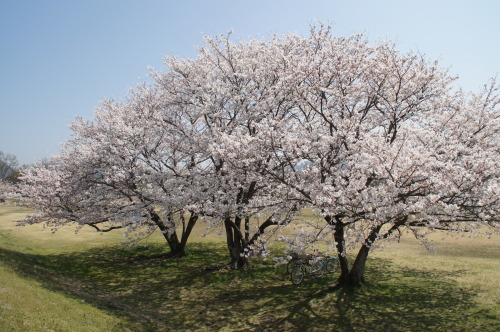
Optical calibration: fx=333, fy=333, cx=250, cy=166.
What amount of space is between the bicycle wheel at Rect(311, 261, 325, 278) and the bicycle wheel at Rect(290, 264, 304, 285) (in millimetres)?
961

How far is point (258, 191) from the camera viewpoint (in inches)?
746

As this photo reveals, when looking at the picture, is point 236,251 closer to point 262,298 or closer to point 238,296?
point 238,296

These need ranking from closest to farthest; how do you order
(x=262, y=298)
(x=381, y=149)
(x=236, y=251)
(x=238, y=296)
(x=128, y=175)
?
(x=381, y=149) < (x=262, y=298) < (x=238, y=296) < (x=128, y=175) < (x=236, y=251)

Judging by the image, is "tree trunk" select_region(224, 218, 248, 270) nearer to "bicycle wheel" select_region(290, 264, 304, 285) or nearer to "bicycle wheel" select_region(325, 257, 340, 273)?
"bicycle wheel" select_region(290, 264, 304, 285)

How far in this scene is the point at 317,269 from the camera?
17.2 m

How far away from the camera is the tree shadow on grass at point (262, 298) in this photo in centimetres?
1197

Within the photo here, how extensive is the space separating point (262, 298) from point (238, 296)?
114cm

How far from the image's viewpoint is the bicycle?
16312 mm

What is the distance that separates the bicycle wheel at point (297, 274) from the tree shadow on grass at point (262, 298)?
330 mm

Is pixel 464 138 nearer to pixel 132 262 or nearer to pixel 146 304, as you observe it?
pixel 146 304

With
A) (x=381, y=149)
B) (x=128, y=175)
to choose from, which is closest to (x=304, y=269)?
(x=381, y=149)

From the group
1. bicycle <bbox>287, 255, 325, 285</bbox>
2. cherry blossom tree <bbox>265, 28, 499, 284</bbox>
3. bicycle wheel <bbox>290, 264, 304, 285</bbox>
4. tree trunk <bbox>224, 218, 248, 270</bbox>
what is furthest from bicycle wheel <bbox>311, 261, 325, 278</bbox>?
tree trunk <bbox>224, 218, 248, 270</bbox>

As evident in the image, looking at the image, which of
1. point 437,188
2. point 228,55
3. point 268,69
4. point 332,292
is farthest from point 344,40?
point 332,292

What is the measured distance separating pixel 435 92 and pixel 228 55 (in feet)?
34.8
